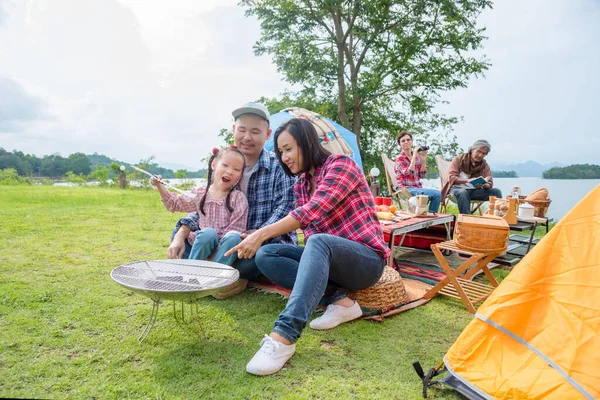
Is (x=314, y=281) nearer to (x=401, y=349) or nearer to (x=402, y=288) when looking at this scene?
(x=401, y=349)

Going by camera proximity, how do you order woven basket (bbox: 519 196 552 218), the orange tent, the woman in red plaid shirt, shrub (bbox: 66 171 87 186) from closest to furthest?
the orange tent
the woman in red plaid shirt
woven basket (bbox: 519 196 552 218)
shrub (bbox: 66 171 87 186)

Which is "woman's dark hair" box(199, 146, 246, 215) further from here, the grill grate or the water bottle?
the water bottle

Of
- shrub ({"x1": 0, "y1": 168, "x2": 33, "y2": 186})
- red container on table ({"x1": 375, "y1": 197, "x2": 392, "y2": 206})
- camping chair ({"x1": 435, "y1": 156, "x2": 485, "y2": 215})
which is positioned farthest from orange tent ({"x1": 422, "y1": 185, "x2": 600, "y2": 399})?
shrub ({"x1": 0, "y1": 168, "x2": 33, "y2": 186})

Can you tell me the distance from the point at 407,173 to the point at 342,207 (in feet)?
12.2

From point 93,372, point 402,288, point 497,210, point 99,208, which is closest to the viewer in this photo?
point 93,372

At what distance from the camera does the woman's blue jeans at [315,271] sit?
1805 millimetres

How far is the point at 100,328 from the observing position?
2.14 m

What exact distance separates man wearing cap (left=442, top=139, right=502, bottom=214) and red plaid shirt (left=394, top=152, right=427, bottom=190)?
42 centimetres

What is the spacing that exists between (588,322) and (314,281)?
42.6 inches

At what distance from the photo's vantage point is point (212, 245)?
8.16 ft

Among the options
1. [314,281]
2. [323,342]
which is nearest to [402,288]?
[323,342]

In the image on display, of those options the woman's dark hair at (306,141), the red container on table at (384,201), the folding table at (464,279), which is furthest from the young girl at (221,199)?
the red container on table at (384,201)

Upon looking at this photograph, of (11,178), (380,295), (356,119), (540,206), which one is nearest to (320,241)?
(380,295)

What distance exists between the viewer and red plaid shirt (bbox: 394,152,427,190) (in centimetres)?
563
